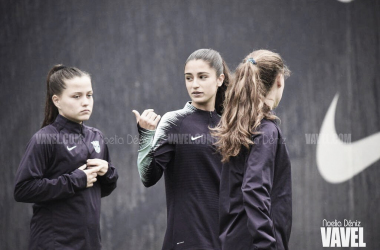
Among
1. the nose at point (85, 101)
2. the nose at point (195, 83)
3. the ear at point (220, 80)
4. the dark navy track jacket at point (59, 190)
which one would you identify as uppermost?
the ear at point (220, 80)

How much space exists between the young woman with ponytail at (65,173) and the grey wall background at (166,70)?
151 centimetres

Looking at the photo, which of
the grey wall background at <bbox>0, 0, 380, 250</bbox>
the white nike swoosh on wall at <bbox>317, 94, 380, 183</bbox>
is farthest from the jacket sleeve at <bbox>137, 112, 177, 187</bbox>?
the white nike swoosh on wall at <bbox>317, 94, 380, 183</bbox>

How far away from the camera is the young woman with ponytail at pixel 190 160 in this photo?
2.88 metres

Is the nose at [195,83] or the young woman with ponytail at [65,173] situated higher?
the nose at [195,83]

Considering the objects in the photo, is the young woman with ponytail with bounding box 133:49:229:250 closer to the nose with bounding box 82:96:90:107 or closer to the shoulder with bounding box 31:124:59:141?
the nose with bounding box 82:96:90:107

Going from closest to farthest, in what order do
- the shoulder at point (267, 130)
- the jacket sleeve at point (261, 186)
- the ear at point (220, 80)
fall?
the jacket sleeve at point (261, 186) → the shoulder at point (267, 130) → the ear at point (220, 80)

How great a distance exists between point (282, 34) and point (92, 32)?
154cm

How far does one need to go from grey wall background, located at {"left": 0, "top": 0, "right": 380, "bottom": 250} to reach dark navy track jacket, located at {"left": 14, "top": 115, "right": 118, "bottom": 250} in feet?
5.34

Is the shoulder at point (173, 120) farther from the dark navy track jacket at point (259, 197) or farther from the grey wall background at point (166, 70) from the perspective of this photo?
the grey wall background at point (166, 70)

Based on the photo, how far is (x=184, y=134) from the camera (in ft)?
9.88

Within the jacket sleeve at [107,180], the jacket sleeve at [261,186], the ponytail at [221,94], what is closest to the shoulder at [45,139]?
the jacket sleeve at [107,180]

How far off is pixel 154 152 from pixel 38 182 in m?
0.61

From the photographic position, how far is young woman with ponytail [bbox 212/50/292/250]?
2.05 metres

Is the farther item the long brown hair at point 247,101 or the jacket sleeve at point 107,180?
the jacket sleeve at point 107,180
